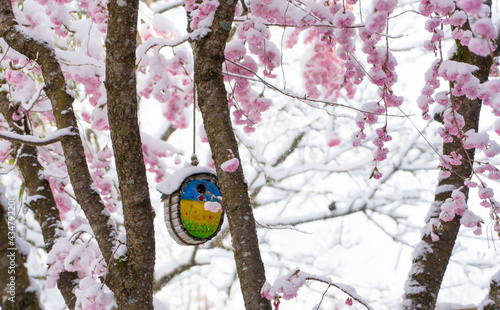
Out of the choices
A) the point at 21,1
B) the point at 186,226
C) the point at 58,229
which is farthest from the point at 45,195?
the point at 21,1

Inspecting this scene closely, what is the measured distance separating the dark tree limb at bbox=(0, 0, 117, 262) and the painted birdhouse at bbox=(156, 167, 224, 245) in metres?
0.22

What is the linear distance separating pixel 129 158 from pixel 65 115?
1.75ft

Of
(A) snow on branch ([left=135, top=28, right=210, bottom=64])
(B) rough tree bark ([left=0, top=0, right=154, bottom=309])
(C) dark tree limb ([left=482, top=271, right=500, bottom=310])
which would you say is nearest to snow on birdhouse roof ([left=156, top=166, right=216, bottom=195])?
(B) rough tree bark ([left=0, top=0, right=154, bottom=309])

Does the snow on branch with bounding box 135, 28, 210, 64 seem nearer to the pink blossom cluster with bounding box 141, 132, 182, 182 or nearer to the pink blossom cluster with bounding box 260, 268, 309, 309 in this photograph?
the pink blossom cluster with bounding box 260, 268, 309, 309

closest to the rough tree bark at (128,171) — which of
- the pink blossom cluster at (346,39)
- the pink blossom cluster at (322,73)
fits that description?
the pink blossom cluster at (346,39)

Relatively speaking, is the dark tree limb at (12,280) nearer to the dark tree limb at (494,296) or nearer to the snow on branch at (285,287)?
the snow on branch at (285,287)

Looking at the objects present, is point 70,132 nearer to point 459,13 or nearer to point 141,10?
point 459,13

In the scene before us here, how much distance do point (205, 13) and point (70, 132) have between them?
690 mm

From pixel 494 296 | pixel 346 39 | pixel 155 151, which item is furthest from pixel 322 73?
pixel 494 296

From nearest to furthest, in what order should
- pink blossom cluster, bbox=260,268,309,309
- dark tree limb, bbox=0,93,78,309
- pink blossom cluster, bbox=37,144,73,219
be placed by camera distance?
pink blossom cluster, bbox=260,268,309,309 < dark tree limb, bbox=0,93,78,309 < pink blossom cluster, bbox=37,144,73,219

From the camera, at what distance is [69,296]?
6.07 ft

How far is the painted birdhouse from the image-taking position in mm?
1664

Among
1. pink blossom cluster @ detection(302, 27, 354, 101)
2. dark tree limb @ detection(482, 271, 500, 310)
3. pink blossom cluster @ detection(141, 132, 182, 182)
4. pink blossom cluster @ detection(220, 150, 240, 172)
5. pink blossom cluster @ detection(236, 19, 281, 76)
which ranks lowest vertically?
dark tree limb @ detection(482, 271, 500, 310)

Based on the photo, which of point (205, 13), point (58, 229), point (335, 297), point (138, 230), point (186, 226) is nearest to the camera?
point (138, 230)
